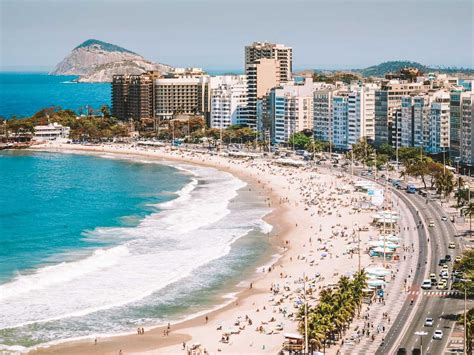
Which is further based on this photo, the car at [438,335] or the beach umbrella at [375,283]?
the beach umbrella at [375,283]

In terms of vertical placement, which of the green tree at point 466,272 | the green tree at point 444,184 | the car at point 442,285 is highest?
the green tree at point 444,184

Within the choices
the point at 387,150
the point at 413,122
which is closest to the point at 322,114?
the point at 387,150

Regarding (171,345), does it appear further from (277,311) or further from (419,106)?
(419,106)

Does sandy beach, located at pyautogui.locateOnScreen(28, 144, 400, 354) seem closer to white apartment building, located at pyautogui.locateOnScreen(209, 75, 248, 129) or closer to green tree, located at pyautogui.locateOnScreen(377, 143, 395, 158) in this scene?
green tree, located at pyautogui.locateOnScreen(377, 143, 395, 158)

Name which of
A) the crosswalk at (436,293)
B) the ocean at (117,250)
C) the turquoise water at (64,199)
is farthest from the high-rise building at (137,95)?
the crosswalk at (436,293)

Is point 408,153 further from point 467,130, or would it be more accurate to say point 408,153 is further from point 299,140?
point 299,140

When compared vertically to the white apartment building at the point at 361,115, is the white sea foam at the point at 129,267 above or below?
below

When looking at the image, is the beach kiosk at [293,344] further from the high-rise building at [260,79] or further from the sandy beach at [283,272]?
the high-rise building at [260,79]
